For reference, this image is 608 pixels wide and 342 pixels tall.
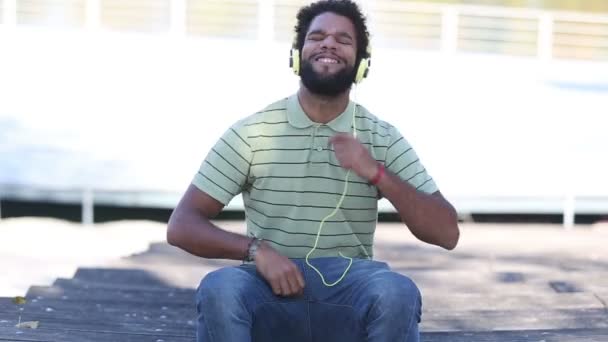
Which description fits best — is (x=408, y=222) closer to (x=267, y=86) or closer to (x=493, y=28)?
(x=267, y=86)

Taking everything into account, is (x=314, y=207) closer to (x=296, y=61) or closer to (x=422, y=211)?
(x=422, y=211)

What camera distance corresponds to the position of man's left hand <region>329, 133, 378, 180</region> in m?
2.89

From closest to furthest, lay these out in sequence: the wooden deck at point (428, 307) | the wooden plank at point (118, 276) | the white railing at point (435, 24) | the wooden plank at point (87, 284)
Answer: the wooden deck at point (428, 307) → the wooden plank at point (87, 284) → the wooden plank at point (118, 276) → the white railing at point (435, 24)

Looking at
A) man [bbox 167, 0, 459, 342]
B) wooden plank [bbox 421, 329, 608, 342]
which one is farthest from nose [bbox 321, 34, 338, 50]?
wooden plank [bbox 421, 329, 608, 342]

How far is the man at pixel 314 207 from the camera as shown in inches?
114

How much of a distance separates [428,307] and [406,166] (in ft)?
4.78

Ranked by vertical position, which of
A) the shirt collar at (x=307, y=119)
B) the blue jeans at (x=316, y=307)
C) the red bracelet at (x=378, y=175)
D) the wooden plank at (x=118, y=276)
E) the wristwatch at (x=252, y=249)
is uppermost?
the shirt collar at (x=307, y=119)

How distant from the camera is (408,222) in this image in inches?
118

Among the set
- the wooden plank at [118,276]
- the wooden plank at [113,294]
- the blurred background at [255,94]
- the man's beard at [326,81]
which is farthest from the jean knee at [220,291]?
the blurred background at [255,94]

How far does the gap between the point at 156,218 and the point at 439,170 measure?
224 cm

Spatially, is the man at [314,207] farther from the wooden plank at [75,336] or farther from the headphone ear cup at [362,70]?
the wooden plank at [75,336]

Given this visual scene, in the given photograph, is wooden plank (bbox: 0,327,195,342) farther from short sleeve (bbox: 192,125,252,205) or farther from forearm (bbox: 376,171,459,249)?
forearm (bbox: 376,171,459,249)

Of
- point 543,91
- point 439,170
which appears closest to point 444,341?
point 439,170

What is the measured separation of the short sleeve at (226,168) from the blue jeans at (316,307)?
0.72 feet
